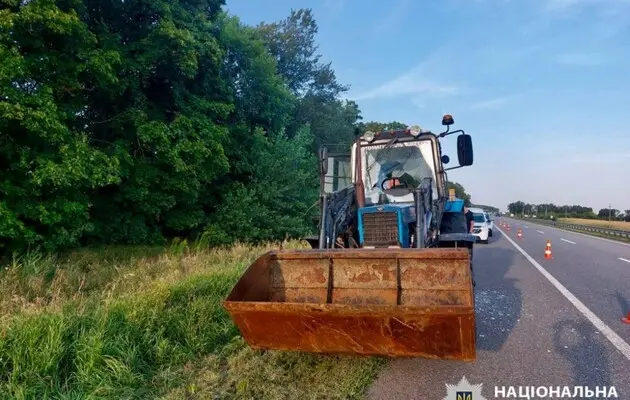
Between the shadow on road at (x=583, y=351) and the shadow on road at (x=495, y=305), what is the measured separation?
591mm

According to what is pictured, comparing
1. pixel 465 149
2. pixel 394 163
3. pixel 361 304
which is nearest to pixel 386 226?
pixel 394 163

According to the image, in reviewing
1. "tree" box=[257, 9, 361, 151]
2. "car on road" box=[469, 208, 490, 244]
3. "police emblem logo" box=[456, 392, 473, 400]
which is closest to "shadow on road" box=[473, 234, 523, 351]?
"police emblem logo" box=[456, 392, 473, 400]

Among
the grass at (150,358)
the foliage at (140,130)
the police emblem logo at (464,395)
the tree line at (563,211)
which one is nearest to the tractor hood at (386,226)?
the grass at (150,358)

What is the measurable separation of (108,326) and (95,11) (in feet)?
40.5

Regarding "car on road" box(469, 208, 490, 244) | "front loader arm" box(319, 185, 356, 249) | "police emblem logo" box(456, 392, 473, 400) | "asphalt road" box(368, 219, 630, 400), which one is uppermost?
"front loader arm" box(319, 185, 356, 249)

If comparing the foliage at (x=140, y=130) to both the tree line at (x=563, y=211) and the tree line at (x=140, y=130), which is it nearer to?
the tree line at (x=140, y=130)

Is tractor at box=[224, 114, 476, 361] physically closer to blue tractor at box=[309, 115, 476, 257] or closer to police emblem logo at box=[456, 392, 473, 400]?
blue tractor at box=[309, 115, 476, 257]

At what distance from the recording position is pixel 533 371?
165 inches

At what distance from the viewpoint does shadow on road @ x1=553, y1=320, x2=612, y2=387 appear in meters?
4.00

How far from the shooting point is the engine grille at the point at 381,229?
5773 mm

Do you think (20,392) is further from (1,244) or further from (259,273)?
(1,244)

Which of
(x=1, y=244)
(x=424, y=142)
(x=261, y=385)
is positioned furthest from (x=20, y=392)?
(x=1, y=244)

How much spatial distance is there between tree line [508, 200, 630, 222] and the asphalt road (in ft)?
269

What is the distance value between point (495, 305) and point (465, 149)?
2.52 meters
